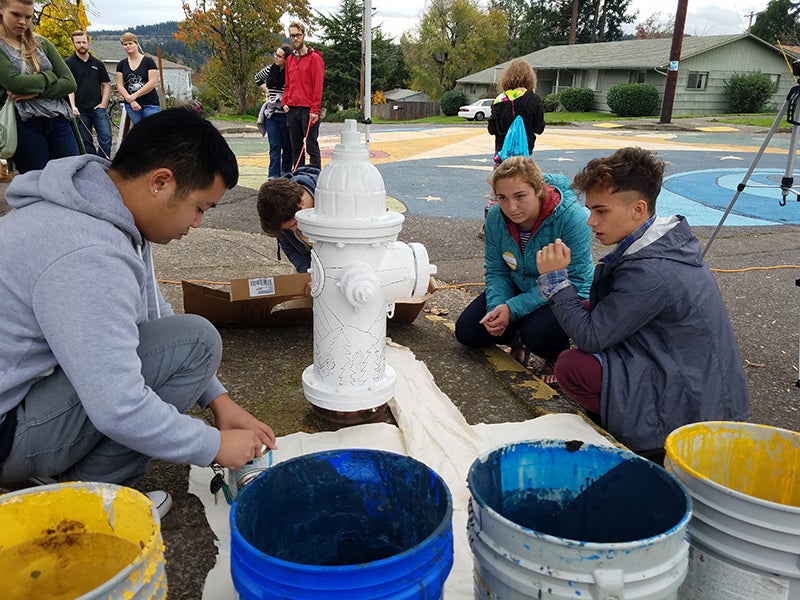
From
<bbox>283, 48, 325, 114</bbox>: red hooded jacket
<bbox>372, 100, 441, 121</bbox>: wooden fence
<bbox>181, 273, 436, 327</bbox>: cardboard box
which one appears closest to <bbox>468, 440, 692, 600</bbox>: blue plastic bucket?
<bbox>181, 273, 436, 327</bbox>: cardboard box

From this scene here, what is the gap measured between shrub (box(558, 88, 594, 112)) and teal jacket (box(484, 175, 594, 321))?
1266 inches

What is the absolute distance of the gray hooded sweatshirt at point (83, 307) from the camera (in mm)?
1419

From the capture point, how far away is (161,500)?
1.95 metres

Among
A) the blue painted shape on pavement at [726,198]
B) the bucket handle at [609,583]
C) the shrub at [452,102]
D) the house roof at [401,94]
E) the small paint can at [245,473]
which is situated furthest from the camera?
the house roof at [401,94]

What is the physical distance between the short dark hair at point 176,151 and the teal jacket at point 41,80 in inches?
132

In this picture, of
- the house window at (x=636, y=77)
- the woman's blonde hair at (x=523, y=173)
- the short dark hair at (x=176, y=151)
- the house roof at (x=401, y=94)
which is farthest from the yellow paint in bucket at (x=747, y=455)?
the house roof at (x=401, y=94)

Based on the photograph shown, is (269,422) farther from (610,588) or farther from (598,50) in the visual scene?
(598,50)

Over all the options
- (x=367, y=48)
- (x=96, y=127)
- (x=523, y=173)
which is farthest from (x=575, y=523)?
(x=96, y=127)

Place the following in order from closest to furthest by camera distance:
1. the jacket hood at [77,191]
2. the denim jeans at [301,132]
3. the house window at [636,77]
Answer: the jacket hood at [77,191] < the denim jeans at [301,132] < the house window at [636,77]

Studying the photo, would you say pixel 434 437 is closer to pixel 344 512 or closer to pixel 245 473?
pixel 245 473

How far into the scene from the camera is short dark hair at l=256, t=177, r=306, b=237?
301 centimetres

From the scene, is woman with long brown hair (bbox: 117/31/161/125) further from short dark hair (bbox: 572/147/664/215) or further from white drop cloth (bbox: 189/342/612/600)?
short dark hair (bbox: 572/147/664/215)

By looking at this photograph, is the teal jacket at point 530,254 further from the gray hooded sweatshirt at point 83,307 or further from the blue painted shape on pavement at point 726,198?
the blue painted shape on pavement at point 726,198

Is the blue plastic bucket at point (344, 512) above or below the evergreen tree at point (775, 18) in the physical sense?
below
